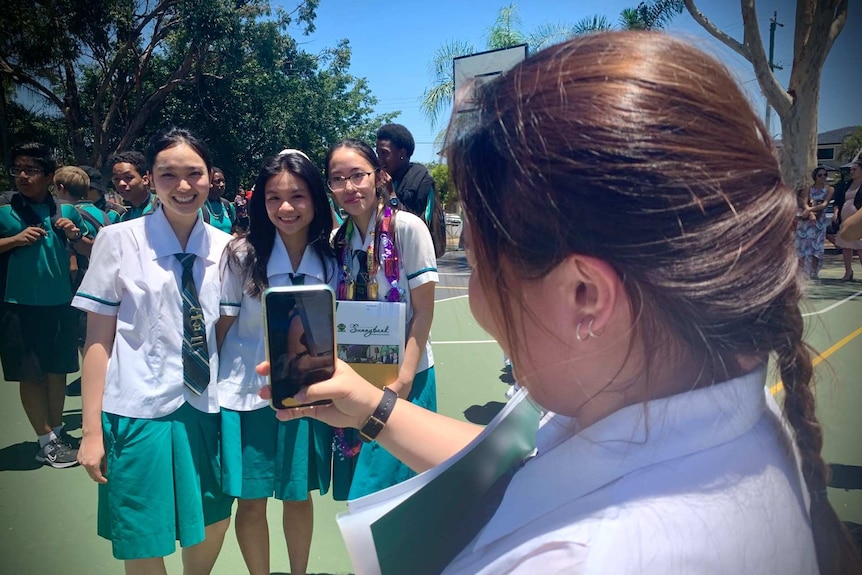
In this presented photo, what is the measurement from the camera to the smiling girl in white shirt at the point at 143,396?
202 cm

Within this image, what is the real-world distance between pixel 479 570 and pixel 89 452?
189 centimetres

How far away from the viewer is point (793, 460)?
2.45 ft

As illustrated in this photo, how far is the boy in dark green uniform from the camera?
12.5 ft

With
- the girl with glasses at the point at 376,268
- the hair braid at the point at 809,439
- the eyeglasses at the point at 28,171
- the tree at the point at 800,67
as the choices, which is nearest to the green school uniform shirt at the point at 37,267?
the eyeglasses at the point at 28,171

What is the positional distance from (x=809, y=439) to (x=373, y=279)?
184cm

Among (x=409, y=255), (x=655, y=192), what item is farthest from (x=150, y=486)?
(x=655, y=192)

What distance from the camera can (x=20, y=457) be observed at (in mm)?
3881

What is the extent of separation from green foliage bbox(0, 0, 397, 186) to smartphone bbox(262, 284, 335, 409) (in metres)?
16.9

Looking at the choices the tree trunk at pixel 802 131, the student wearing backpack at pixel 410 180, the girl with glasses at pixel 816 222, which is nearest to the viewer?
the student wearing backpack at pixel 410 180

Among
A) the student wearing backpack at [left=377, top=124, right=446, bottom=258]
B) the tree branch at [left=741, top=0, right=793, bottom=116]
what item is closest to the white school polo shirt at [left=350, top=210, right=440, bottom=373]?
the student wearing backpack at [left=377, top=124, right=446, bottom=258]

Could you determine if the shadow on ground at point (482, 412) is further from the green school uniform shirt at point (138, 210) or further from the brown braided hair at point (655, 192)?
the brown braided hair at point (655, 192)

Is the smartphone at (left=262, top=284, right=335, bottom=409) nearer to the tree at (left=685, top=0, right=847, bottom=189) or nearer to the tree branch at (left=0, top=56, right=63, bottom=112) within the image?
the tree at (left=685, top=0, right=847, bottom=189)

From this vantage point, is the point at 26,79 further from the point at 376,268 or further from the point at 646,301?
the point at 646,301

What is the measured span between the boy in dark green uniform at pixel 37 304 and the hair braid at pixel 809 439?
428cm
